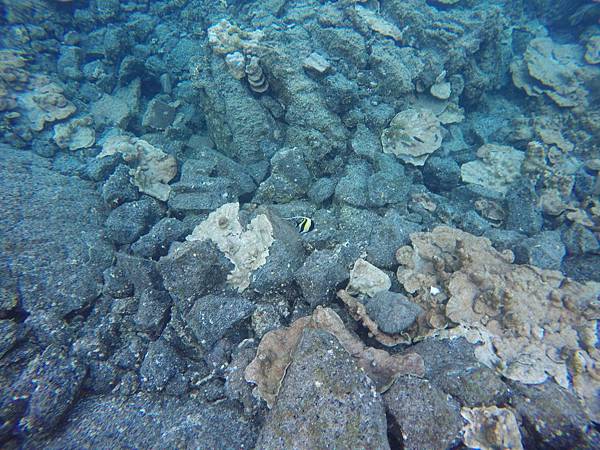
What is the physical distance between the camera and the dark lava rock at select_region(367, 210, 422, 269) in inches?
155

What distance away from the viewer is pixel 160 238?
395cm

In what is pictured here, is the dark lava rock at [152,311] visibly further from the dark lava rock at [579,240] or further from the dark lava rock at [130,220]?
the dark lava rock at [579,240]

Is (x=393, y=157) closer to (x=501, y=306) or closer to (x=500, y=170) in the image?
(x=500, y=170)

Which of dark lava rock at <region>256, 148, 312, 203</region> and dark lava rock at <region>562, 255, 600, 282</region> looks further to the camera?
dark lava rock at <region>256, 148, 312, 203</region>

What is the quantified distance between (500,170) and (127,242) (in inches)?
260

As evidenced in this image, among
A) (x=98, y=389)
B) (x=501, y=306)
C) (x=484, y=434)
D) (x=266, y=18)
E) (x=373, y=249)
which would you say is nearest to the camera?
(x=484, y=434)

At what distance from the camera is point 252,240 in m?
3.71

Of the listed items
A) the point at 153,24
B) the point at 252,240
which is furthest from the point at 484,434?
the point at 153,24

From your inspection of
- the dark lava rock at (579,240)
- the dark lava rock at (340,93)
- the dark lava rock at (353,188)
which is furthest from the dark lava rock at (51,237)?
the dark lava rock at (579,240)

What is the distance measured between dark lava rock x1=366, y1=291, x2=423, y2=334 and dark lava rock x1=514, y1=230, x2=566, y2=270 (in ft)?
6.42

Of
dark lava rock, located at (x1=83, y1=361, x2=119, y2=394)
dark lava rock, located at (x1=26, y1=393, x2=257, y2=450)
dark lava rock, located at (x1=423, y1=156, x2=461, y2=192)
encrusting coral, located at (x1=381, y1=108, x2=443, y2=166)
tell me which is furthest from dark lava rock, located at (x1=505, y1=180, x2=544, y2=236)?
dark lava rock, located at (x1=83, y1=361, x2=119, y2=394)

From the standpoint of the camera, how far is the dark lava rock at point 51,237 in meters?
3.42

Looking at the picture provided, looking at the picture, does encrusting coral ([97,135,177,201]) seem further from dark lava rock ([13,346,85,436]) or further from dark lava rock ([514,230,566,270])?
dark lava rock ([514,230,566,270])

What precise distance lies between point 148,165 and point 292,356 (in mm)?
4167
